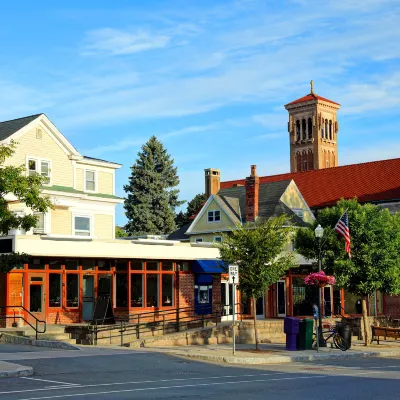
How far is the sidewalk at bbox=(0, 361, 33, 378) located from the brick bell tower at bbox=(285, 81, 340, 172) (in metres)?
107

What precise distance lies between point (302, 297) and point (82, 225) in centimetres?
1482

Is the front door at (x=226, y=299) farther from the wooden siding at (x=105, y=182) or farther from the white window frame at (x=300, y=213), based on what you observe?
the white window frame at (x=300, y=213)

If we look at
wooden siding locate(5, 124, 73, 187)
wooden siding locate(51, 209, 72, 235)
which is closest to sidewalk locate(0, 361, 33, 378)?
wooden siding locate(5, 124, 73, 187)

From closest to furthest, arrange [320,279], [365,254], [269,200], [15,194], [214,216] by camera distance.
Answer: [15,194] < [320,279] < [365,254] < [269,200] < [214,216]

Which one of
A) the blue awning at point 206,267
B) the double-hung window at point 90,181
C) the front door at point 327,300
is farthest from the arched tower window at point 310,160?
the blue awning at point 206,267

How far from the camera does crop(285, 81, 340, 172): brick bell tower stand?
125m

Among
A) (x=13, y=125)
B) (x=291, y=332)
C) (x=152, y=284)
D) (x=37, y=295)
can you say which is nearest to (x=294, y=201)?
(x=152, y=284)

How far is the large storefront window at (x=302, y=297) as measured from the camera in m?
48.0

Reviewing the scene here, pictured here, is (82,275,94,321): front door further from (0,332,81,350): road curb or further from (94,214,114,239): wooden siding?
(94,214,114,239): wooden siding

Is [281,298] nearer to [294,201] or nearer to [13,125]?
[294,201]

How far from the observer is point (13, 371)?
19.2 metres

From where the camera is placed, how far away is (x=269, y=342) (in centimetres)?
3609

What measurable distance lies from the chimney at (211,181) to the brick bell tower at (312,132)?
61465 mm

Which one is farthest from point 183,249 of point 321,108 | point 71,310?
point 321,108
